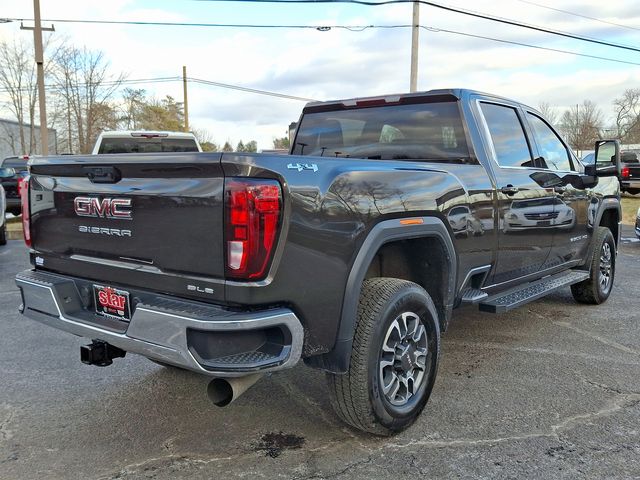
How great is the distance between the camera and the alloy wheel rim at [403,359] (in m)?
3.13

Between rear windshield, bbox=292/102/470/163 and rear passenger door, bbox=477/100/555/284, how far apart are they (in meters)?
0.27

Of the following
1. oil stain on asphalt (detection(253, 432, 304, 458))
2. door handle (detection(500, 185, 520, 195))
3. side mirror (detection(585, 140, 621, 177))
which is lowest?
oil stain on asphalt (detection(253, 432, 304, 458))

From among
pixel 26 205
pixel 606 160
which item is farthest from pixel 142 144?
pixel 606 160

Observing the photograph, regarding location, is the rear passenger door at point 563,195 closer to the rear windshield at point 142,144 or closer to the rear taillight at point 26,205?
the rear taillight at point 26,205

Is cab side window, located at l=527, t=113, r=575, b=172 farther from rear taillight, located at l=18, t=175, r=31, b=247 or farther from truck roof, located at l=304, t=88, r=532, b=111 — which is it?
rear taillight, located at l=18, t=175, r=31, b=247

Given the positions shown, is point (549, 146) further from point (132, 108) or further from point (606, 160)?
point (132, 108)

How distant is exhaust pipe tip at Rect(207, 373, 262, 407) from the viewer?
266 cm

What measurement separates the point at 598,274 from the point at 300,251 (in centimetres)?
464

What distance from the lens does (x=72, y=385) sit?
3.99 meters

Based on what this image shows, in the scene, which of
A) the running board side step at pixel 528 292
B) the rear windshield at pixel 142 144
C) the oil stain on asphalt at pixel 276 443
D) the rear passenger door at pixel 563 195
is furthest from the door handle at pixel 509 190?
the rear windshield at pixel 142 144

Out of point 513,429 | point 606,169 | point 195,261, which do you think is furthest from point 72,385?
point 606,169

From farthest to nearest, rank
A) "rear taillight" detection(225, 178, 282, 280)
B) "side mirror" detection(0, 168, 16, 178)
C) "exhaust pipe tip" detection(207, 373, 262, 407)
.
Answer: "side mirror" detection(0, 168, 16, 178), "exhaust pipe tip" detection(207, 373, 262, 407), "rear taillight" detection(225, 178, 282, 280)

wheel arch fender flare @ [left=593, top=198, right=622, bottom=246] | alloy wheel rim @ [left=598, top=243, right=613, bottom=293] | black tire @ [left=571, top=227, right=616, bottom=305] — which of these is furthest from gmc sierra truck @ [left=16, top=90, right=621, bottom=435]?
alloy wheel rim @ [left=598, top=243, right=613, bottom=293]

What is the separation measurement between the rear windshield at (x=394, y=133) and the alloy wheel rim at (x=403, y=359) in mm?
1414
